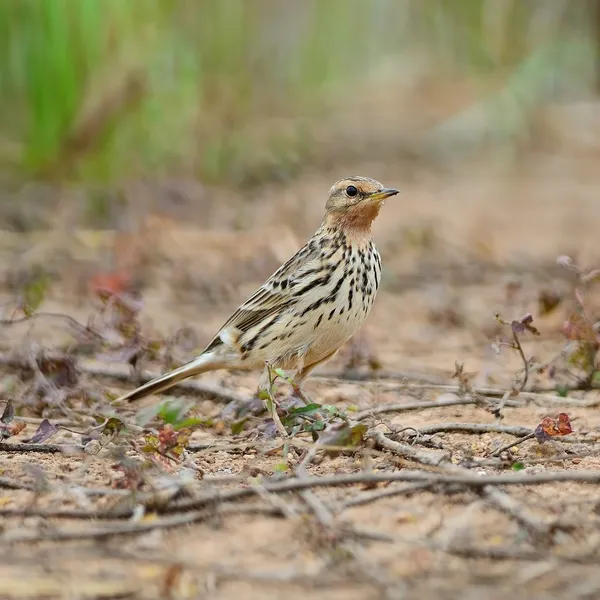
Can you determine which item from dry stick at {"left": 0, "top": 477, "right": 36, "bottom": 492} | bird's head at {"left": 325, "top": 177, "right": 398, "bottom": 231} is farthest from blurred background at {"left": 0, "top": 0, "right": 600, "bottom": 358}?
dry stick at {"left": 0, "top": 477, "right": 36, "bottom": 492}

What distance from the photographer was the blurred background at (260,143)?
26.7ft

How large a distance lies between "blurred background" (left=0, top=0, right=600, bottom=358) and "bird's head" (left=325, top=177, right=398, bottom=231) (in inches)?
75.7

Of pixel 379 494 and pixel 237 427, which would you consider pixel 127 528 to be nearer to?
pixel 379 494

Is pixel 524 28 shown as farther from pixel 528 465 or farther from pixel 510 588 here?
pixel 510 588

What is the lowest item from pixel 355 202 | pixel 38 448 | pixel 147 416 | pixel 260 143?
pixel 38 448

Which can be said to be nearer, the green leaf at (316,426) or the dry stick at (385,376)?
the green leaf at (316,426)

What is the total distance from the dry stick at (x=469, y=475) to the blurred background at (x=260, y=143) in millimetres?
3054

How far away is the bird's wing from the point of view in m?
4.75

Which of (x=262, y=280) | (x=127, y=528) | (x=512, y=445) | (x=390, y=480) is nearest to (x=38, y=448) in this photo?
(x=127, y=528)

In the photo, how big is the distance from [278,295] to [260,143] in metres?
8.42

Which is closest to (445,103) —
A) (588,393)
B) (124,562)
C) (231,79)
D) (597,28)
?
(597,28)

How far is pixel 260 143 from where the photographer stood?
13.0m

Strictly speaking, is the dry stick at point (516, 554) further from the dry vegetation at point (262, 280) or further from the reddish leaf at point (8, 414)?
the reddish leaf at point (8, 414)

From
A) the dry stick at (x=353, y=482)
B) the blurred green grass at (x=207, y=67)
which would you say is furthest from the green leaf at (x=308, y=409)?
the blurred green grass at (x=207, y=67)
